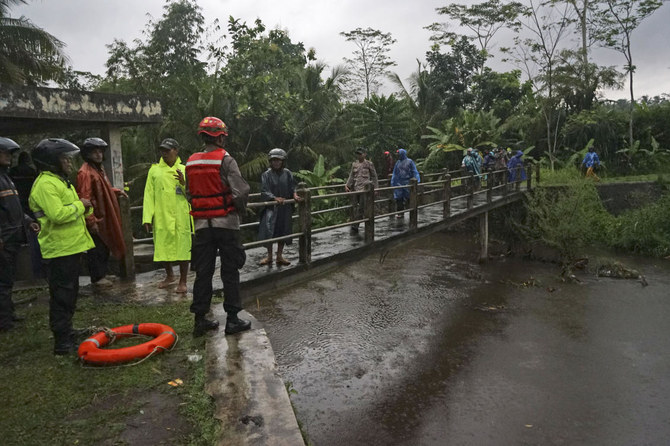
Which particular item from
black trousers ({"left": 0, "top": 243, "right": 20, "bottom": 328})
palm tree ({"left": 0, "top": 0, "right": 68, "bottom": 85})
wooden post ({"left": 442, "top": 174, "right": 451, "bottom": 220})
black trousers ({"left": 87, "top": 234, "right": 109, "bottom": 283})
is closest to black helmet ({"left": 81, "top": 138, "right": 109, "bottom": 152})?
→ black trousers ({"left": 87, "top": 234, "right": 109, "bottom": 283})

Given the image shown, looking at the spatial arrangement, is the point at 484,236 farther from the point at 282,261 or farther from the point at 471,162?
the point at 282,261

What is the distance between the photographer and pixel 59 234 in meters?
3.52

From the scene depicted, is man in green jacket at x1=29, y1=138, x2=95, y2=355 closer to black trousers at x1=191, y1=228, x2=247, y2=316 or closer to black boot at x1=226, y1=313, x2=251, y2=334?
black trousers at x1=191, y1=228, x2=247, y2=316

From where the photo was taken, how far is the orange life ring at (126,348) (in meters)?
3.41

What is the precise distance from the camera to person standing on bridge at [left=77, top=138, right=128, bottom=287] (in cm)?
474

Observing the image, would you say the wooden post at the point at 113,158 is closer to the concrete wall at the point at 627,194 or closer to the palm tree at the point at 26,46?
the palm tree at the point at 26,46

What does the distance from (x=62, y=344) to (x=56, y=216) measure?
0.90 meters

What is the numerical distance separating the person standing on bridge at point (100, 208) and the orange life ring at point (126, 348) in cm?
110

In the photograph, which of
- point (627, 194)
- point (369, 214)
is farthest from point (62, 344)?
point (627, 194)

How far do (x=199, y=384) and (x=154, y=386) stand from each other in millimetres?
283

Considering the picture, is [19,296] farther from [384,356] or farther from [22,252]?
[384,356]

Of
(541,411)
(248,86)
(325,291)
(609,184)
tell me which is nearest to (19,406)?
(541,411)

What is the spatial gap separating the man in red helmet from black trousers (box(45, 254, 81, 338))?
33.0 inches

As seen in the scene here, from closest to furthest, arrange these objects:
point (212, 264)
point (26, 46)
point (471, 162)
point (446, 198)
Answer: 1. point (212, 264)
2. point (446, 198)
3. point (26, 46)
4. point (471, 162)
